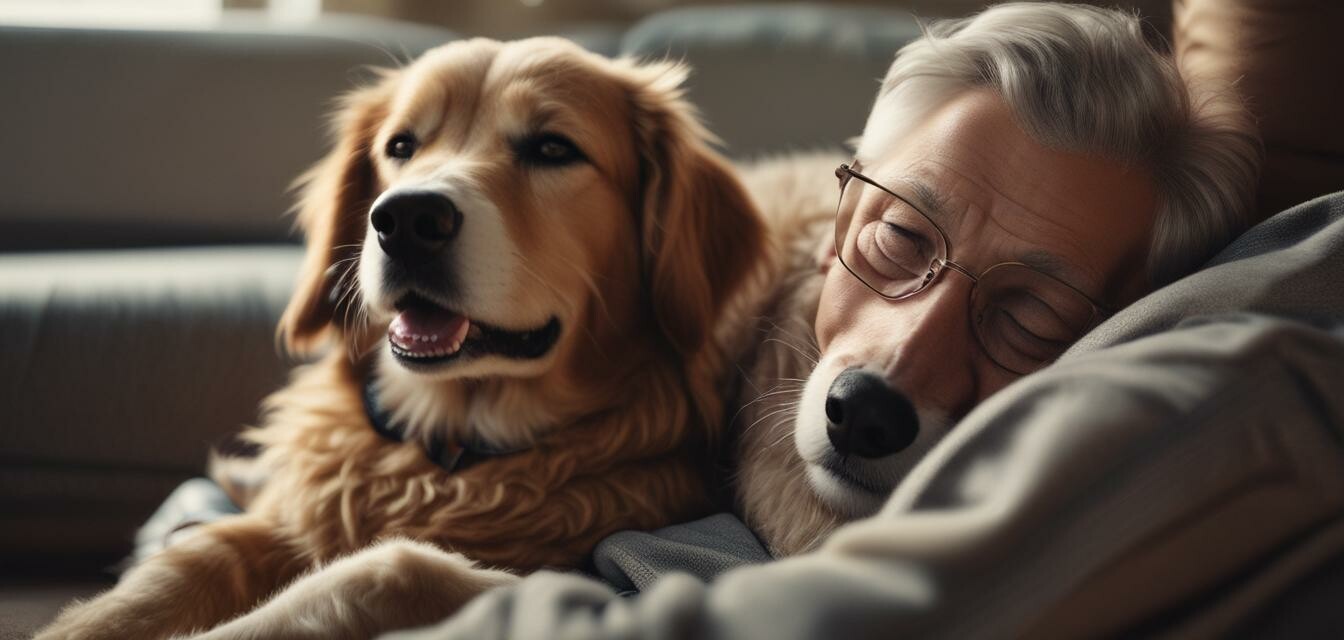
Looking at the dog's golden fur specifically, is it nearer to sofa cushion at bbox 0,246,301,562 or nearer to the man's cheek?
the man's cheek

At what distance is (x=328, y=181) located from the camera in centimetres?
160

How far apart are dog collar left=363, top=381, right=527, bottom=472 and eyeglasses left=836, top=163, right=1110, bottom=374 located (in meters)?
0.59

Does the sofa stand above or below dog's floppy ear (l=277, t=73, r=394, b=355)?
below

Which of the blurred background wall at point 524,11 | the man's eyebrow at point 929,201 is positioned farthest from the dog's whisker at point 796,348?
the blurred background wall at point 524,11

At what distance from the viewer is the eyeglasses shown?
1121 millimetres

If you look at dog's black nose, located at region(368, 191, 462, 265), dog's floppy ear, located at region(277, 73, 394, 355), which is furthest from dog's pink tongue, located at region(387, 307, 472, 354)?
dog's floppy ear, located at region(277, 73, 394, 355)

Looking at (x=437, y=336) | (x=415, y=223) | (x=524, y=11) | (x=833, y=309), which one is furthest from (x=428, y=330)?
(x=524, y=11)

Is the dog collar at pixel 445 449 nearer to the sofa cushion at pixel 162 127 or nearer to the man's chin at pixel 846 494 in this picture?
the man's chin at pixel 846 494

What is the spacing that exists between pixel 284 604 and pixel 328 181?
2.57 ft

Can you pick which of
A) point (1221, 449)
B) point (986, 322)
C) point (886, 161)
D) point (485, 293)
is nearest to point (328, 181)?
point (485, 293)

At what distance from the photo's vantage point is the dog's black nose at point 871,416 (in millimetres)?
1033

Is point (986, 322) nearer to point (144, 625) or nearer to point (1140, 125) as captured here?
point (1140, 125)

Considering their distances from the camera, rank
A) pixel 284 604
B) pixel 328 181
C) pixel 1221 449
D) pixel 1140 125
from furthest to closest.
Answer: pixel 328 181 < pixel 1140 125 < pixel 284 604 < pixel 1221 449

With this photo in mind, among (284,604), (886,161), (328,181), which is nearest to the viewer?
(284,604)
